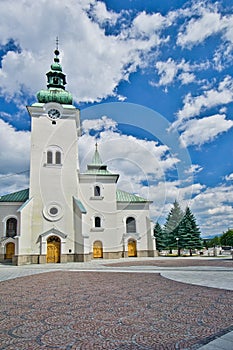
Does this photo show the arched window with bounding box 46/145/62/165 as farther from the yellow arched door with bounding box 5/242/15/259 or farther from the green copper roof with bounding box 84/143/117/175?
the yellow arched door with bounding box 5/242/15/259

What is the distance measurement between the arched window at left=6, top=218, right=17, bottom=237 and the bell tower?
374 centimetres

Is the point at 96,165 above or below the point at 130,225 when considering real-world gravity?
above

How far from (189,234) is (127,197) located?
13.3 meters

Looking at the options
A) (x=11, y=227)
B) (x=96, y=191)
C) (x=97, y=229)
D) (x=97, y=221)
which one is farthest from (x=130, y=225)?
(x=11, y=227)

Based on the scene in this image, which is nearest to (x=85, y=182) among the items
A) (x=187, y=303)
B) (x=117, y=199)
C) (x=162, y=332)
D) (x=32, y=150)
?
(x=117, y=199)

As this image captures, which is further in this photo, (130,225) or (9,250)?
(130,225)

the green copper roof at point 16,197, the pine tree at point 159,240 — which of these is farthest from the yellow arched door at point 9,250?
the pine tree at point 159,240

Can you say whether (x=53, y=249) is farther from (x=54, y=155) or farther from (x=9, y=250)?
(x=54, y=155)

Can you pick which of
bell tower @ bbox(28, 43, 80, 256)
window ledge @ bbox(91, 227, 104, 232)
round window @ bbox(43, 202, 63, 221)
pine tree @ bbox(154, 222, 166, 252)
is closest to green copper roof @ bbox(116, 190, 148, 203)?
window ledge @ bbox(91, 227, 104, 232)

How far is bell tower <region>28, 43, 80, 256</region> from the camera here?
27.5 meters

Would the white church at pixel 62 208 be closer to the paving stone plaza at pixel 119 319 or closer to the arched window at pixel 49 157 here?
the arched window at pixel 49 157

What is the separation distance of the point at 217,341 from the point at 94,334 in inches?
87.1

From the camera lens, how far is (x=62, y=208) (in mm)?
28031

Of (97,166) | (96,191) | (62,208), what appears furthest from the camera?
(97,166)
